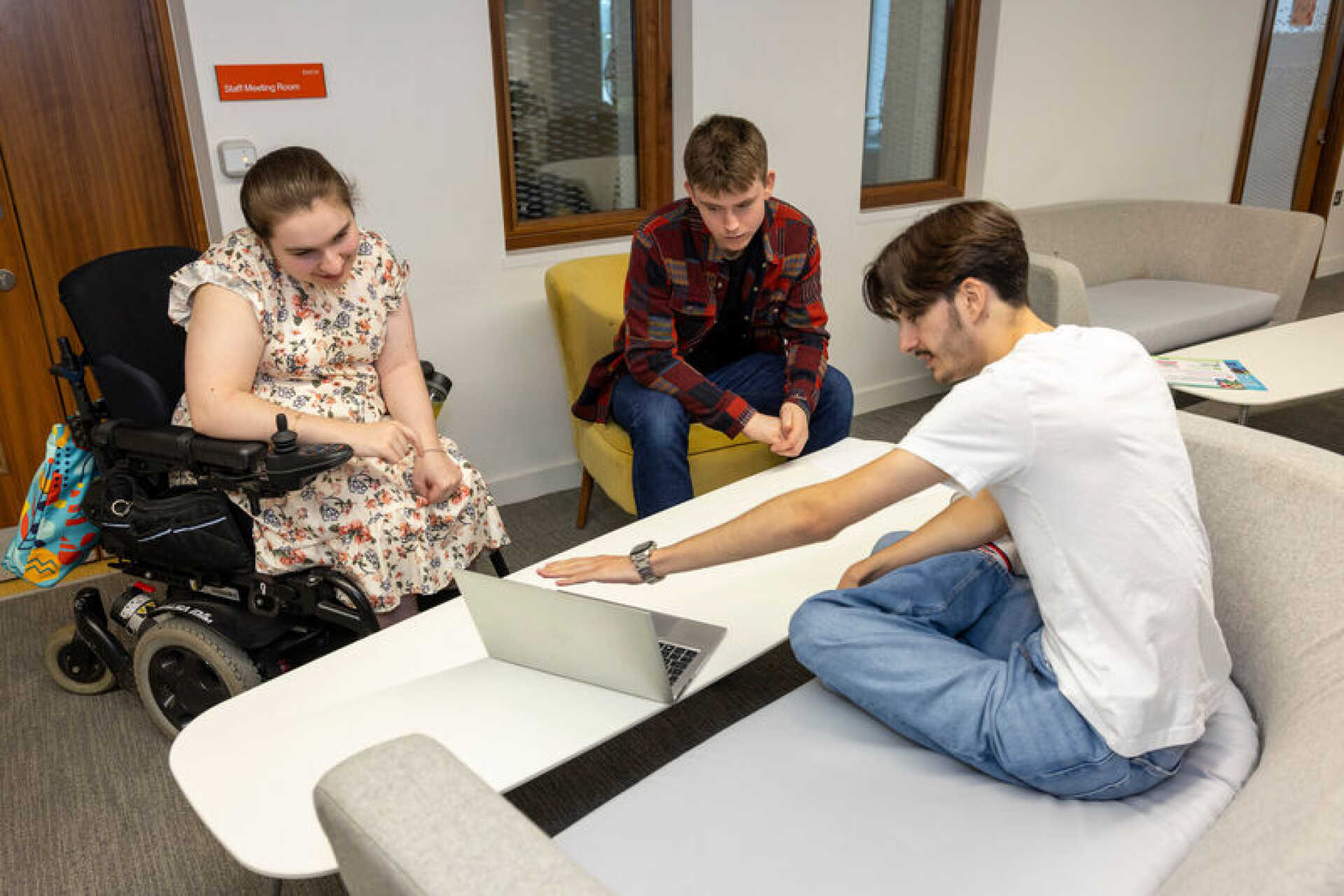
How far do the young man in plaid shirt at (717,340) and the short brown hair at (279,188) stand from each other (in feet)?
2.73

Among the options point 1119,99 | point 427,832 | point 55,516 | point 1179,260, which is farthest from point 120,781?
point 1119,99

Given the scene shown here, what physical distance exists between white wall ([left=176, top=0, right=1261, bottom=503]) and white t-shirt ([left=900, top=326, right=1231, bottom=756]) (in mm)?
Result: 2083

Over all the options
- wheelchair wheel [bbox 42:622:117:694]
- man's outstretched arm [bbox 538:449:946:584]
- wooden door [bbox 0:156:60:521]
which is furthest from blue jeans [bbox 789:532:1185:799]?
wooden door [bbox 0:156:60:521]

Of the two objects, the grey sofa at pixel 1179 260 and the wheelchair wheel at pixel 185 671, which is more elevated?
the grey sofa at pixel 1179 260

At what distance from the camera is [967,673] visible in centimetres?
135

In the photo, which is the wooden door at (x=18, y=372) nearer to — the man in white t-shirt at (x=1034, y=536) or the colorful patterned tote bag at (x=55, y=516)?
the colorful patterned tote bag at (x=55, y=516)

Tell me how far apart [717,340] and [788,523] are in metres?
1.34

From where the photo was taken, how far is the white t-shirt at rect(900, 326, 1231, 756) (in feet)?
3.97

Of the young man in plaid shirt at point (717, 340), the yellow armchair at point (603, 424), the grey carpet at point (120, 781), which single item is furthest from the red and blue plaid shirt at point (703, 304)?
Result: the grey carpet at point (120, 781)

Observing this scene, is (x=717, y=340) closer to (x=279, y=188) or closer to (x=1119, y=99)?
(x=279, y=188)

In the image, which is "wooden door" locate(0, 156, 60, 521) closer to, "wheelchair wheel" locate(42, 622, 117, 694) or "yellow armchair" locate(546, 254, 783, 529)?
"wheelchair wheel" locate(42, 622, 117, 694)

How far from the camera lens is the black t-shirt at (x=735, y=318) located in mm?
2523

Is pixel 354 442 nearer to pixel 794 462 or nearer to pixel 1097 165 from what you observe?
pixel 794 462

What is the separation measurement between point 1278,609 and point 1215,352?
6.63 ft
